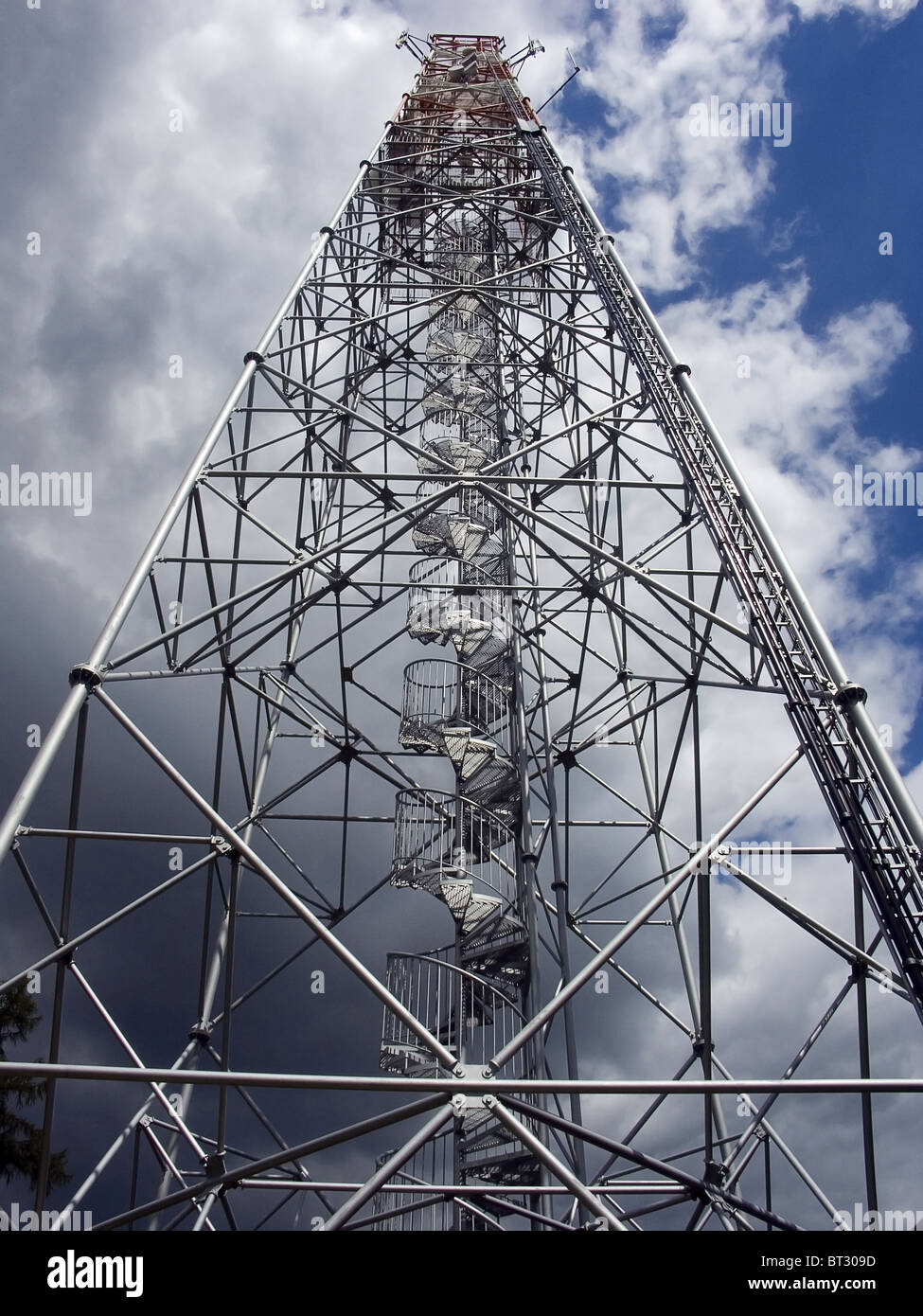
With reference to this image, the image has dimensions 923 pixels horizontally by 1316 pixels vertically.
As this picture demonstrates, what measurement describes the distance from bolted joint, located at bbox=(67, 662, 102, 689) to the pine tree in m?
14.9

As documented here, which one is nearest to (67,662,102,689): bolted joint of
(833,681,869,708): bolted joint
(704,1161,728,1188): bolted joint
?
(833,681,869,708): bolted joint

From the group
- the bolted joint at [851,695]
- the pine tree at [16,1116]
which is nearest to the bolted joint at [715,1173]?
the bolted joint at [851,695]

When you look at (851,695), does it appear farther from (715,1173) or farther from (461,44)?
(461,44)

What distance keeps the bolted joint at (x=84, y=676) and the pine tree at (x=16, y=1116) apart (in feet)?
48.8

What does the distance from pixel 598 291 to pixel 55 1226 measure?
1249cm

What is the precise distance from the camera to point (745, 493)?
10445 millimetres

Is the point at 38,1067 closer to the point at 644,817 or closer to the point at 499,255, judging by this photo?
the point at 644,817

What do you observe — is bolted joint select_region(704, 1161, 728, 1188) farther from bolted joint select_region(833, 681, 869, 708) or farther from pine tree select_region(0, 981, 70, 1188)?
pine tree select_region(0, 981, 70, 1188)

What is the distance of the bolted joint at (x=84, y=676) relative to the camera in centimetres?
838

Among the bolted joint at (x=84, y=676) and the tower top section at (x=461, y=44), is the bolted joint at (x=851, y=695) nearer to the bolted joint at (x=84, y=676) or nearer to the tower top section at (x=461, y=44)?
the bolted joint at (x=84, y=676)

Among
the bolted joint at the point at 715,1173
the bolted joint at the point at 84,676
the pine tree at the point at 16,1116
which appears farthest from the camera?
the pine tree at the point at 16,1116

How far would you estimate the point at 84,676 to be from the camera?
838 cm

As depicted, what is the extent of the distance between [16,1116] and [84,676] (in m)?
17.3
